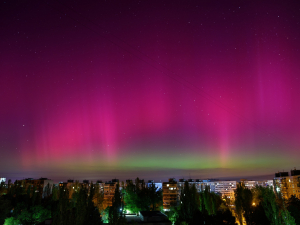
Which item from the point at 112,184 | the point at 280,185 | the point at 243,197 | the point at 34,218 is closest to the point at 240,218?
the point at 243,197

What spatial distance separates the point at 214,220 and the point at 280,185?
8323 cm

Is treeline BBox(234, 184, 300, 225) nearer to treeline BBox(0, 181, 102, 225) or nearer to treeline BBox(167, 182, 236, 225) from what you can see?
treeline BBox(167, 182, 236, 225)

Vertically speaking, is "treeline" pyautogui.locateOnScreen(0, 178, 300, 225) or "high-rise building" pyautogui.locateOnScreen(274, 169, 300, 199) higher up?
"treeline" pyautogui.locateOnScreen(0, 178, 300, 225)

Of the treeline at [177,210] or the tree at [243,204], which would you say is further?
the tree at [243,204]

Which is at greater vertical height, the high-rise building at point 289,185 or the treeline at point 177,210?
the treeline at point 177,210

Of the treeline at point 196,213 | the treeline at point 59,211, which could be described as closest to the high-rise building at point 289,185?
the treeline at point 196,213

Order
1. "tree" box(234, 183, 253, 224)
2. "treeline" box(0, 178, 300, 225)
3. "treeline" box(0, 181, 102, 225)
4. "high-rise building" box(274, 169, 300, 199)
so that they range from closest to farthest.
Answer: "treeline" box(0, 178, 300, 225) → "treeline" box(0, 181, 102, 225) → "tree" box(234, 183, 253, 224) → "high-rise building" box(274, 169, 300, 199)

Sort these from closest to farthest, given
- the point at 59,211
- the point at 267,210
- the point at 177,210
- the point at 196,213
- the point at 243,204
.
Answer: the point at 59,211, the point at 267,210, the point at 196,213, the point at 243,204, the point at 177,210

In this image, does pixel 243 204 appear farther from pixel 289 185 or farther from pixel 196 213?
pixel 289 185

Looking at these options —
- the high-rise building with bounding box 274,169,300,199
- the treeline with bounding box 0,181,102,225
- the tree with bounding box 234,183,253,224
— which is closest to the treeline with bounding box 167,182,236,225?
the tree with bounding box 234,183,253,224

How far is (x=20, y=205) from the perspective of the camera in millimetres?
36562

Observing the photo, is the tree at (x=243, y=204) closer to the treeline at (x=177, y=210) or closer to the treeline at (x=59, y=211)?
the treeline at (x=177, y=210)

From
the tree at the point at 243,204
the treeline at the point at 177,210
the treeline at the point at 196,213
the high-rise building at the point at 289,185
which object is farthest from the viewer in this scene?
the high-rise building at the point at 289,185

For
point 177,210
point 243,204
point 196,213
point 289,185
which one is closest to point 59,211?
point 196,213
